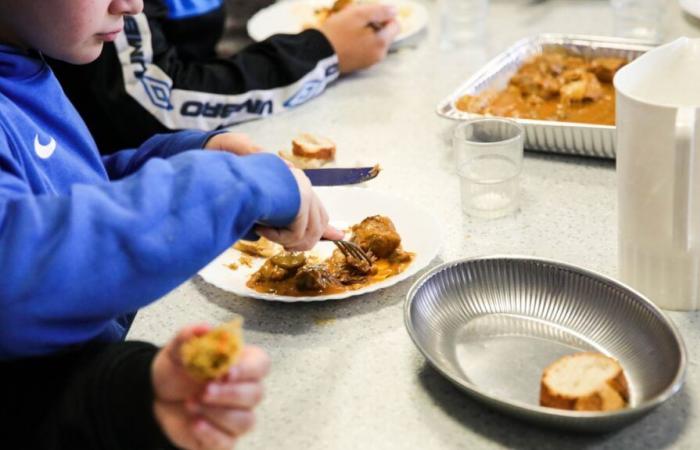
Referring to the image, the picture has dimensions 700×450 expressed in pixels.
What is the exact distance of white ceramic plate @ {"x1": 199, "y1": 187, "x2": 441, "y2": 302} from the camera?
998 mm

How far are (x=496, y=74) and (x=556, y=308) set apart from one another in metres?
0.66

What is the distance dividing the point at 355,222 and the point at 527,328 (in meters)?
0.32

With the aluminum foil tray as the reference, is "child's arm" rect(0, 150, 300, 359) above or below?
above

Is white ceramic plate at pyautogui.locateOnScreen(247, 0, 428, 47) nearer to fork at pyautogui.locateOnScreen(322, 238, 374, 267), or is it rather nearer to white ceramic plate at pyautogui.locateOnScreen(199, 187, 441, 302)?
white ceramic plate at pyautogui.locateOnScreen(199, 187, 441, 302)

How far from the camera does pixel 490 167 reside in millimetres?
1189

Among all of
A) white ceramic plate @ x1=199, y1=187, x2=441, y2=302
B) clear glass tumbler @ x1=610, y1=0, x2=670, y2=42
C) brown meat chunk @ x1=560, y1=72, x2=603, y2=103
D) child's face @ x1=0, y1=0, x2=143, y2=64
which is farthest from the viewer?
clear glass tumbler @ x1=610, y1=0, x2=670, y2=42

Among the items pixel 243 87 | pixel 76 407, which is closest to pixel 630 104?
pixel 76 407

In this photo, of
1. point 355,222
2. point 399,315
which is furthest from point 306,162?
point 399,315

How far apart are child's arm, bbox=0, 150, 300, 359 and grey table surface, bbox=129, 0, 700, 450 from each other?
0.19 m

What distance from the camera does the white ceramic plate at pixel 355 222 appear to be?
1.00 meters

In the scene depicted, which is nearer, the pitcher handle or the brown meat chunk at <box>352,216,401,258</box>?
the pitcher handle

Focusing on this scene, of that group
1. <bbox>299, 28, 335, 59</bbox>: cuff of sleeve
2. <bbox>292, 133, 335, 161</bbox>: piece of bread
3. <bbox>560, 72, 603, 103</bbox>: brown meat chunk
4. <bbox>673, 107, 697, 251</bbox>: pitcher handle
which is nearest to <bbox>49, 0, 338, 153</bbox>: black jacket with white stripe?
<bbox>299, 28, 335, 59</bbox>: cuff of sleeve

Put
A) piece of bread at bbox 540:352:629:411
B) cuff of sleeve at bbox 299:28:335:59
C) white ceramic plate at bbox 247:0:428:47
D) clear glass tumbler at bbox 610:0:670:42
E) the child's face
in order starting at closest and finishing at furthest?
piece of bread at bbox 540:352:629:411 → the child's face → cuff of sleeve at bbox 299:28:335:59 → clear glass tumbler at bbox 610:0:670:42 → white ceramic plate at bbox 247:0:428:47

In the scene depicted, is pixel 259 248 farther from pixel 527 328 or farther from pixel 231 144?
pixel 527 328
